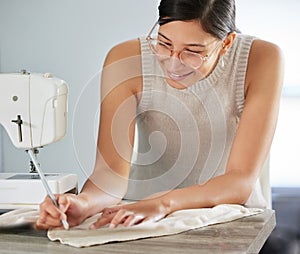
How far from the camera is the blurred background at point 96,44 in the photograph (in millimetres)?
3240

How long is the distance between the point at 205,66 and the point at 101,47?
1.83 m

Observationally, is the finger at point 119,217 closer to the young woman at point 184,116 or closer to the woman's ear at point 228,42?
the young woman at point 184,116

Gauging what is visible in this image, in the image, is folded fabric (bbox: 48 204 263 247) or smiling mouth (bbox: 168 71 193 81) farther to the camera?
smiling mouth (bbox: 168 71 193 81)

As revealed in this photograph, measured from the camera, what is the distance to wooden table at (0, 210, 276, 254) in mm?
1073

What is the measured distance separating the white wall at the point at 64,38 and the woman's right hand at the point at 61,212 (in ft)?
6.25

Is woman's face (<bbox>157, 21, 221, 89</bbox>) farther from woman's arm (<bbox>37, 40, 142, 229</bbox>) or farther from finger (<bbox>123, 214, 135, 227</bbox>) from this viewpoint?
finger (<bbox>123, 214, 135, 227</bbox>)

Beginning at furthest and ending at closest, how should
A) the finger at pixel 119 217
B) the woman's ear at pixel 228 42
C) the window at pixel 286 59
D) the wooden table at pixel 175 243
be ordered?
the window at pixel 286 59 → the woman's ear at pixel 228 42 → the finger at pixel 119 217 → the wooden table at pixel 175 243

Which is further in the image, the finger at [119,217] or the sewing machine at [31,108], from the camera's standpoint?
the sewing machine at [31,108]

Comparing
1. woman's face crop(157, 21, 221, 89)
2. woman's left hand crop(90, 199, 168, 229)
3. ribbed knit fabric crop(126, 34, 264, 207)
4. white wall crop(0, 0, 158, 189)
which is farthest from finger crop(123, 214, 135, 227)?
white wall crop(0, 0, 158, 189)

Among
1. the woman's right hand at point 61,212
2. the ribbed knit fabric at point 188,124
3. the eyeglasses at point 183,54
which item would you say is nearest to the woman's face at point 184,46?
the eyeglasses at point 183,54

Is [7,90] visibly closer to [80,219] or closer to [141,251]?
[80,219]

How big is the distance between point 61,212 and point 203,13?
1.79ft

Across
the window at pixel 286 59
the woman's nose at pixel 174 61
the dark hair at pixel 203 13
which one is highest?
the dark hair at pixel 203 13

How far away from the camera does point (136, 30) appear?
325cm
